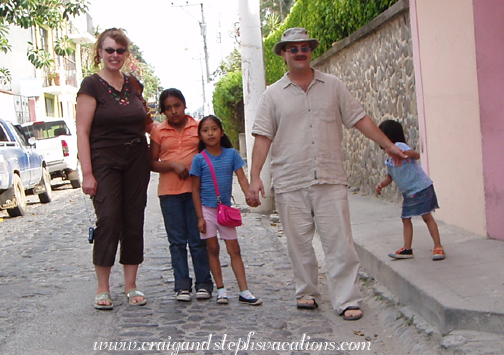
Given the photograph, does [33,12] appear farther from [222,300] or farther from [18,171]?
[222,300]

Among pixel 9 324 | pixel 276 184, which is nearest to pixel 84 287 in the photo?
pixel 9 324

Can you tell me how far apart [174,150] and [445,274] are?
7.15ft

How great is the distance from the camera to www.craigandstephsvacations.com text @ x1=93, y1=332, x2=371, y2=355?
4234 millimetres

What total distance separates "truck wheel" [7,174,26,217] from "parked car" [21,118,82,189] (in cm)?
499

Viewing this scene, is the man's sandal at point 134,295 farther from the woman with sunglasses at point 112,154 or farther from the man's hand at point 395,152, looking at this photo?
the man's hand at point 395,152

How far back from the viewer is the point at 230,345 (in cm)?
430

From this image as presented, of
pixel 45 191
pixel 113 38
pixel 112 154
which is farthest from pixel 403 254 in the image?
pixel 45 191

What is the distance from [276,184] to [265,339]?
1.12m

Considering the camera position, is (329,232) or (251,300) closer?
(329,232)

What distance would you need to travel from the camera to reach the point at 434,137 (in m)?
7.41

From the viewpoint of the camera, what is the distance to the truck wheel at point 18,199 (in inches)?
500

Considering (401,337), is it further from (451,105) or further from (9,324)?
(451,105)

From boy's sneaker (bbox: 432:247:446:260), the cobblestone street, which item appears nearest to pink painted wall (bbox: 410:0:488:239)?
Answer: boy's sneaker (bbox: 432:247:446:260)

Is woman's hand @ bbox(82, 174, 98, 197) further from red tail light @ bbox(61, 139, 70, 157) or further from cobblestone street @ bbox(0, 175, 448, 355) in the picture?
red tail light @ bbox(61, 139, 70, 157)
